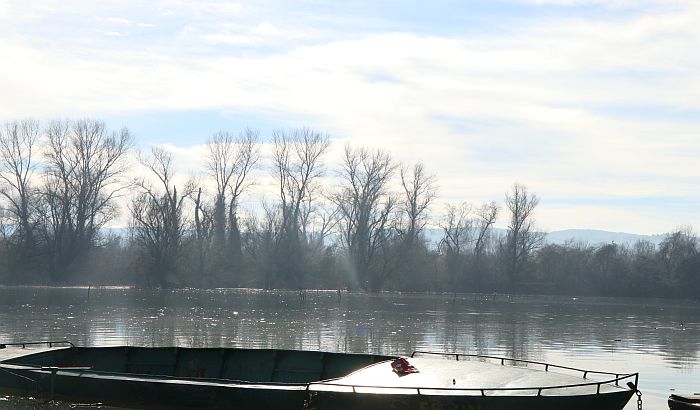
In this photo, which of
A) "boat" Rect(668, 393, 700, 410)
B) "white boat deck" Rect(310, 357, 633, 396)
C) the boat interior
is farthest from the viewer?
the boat interior

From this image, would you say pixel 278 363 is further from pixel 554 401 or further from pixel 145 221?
pixel 145 221

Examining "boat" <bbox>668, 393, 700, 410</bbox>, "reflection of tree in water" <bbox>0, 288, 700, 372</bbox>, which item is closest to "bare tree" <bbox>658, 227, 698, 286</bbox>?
"reflection of tree in water" <bbox>0, 288, 700, 372</bbox>

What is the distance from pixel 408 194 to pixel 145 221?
34.2 meters

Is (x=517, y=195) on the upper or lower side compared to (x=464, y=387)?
upper

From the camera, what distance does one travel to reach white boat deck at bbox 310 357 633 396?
1702 centimetres

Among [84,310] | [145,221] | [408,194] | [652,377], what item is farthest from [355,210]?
[652,377]

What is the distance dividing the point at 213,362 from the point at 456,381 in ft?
24.4

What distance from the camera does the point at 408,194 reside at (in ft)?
385

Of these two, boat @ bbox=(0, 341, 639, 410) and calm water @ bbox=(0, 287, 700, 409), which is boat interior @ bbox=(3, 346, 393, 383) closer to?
boat @ bbox=(0, 341, 639, 410)

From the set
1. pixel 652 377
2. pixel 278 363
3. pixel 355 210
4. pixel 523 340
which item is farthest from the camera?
pixel 355 210

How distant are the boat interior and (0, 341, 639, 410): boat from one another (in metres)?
0.03

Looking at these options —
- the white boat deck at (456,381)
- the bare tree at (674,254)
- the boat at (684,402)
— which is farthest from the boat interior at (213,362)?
the bare tree at (674,254)

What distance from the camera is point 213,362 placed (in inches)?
901

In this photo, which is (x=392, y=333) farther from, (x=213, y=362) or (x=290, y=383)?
(x=290, y=383)
